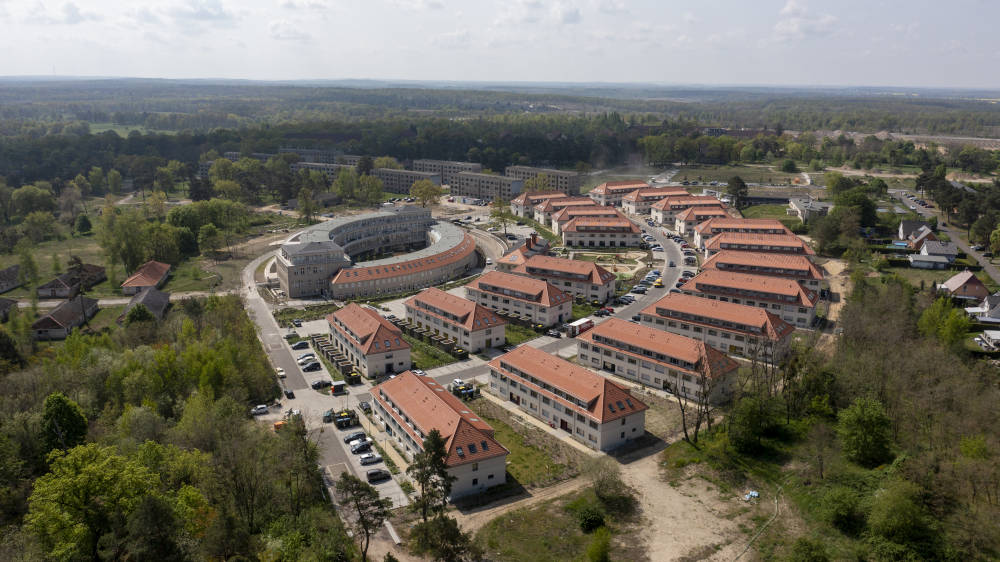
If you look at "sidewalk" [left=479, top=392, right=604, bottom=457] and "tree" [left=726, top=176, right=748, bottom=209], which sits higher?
"tree" [left=726, top=176, right=748, bottom=209]

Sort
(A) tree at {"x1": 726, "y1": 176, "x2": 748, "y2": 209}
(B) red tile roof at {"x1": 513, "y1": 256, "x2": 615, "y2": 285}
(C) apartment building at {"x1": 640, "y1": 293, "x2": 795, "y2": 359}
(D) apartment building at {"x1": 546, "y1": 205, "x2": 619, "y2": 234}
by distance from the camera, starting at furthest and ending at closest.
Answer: (A) tree at {"x1": 726, "y1": 176, "x2": 748, "y2": 209} → (D) apartment building at {"x1": 546, "y1": 205, "x2": 619, "y2": 234} → (B) red tile roof at {"x1": 513, "y1": 256, "x2": 615, "y2": 285} → (C) apartment building at {"x1": 640, "y1": 293, "x2": 795, "y2": 359}

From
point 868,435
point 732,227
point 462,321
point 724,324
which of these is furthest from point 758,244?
point 868,435

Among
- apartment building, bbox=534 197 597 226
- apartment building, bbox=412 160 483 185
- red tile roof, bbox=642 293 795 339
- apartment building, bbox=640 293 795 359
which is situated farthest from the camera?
apartment building, bbox=412 160 483 185

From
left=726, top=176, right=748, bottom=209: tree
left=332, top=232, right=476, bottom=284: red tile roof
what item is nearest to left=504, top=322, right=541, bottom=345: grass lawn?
left=332, top=232, right=476, bottom=284: red tile roof

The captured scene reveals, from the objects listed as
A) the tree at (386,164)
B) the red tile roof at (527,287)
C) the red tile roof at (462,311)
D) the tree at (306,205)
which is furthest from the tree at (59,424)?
the tree at (386,164)

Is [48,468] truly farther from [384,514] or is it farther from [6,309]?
[6,309]

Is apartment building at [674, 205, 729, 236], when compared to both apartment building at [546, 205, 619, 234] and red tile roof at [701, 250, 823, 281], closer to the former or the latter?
apartment building at [546, 205, 619, 234]

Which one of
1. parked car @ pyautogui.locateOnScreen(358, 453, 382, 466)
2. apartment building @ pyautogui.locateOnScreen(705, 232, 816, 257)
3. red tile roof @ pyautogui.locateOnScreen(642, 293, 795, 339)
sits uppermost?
apartment building @ pyautogui.locateOnScreen(705, 232, 816, 257)
